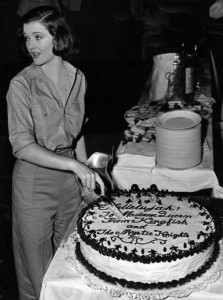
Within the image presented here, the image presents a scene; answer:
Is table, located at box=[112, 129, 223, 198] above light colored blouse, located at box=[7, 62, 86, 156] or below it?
below

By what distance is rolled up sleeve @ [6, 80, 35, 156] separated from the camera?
242 cm

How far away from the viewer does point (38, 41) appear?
246cm

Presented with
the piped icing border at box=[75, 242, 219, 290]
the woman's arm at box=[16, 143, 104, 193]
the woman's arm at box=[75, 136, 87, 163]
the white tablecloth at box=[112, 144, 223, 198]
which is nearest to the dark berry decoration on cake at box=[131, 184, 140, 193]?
the white tablecloth at box=[112, 144, 223, 198]

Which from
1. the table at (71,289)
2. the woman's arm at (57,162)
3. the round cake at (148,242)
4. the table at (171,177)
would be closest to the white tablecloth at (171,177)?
the table at (171,177)

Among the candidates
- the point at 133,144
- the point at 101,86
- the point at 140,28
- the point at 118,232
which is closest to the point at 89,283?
the point at 118,232

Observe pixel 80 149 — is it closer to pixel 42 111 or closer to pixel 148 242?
pixel 42 111

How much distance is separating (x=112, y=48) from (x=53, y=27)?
6.20m

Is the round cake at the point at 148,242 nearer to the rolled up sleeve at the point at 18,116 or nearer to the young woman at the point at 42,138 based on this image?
the young woman at the point at 42,138

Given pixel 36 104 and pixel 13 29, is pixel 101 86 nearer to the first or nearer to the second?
pixel 13 29

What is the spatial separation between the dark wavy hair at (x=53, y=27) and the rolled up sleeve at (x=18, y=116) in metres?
0.22

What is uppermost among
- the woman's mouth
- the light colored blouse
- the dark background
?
the woman's mouth

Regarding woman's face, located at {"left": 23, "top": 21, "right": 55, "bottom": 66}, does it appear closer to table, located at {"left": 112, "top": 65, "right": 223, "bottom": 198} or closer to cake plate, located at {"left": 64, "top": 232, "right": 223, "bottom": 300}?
table, located at {"left": 112, "top": 65, "right": 223, "bottom": 198}

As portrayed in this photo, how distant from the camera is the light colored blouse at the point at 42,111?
244 cm

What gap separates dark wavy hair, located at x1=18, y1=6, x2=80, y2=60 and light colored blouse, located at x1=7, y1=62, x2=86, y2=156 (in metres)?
0.13
